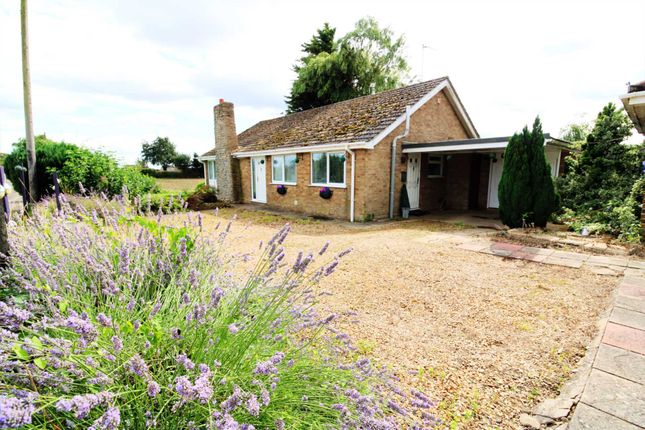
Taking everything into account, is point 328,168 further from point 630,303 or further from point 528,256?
point 630,303

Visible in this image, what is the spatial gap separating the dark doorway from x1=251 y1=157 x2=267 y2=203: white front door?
9.04 m

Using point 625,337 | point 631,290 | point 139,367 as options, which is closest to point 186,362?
point 139,367

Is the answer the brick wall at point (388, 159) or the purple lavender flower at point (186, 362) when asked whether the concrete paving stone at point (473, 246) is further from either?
the purple lavender flower at point (186, 362)

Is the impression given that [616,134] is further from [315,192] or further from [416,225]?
[315,192]

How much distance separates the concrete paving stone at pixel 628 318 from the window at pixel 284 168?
1091 centimetres

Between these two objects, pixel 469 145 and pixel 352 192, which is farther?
pixel 352 192

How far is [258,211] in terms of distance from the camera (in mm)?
13352

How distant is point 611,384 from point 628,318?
5.23 ft

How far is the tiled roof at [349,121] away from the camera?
10984mm

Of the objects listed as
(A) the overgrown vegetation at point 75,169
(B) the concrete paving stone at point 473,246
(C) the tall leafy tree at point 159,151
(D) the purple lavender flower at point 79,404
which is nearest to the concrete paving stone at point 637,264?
(B) the concrete paving stone at point 473,246

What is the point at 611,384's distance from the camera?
2.29 metres

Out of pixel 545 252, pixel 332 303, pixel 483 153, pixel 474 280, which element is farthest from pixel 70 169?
pixel 483 153

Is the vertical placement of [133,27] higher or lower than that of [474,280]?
higher

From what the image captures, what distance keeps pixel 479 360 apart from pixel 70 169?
1370cm
